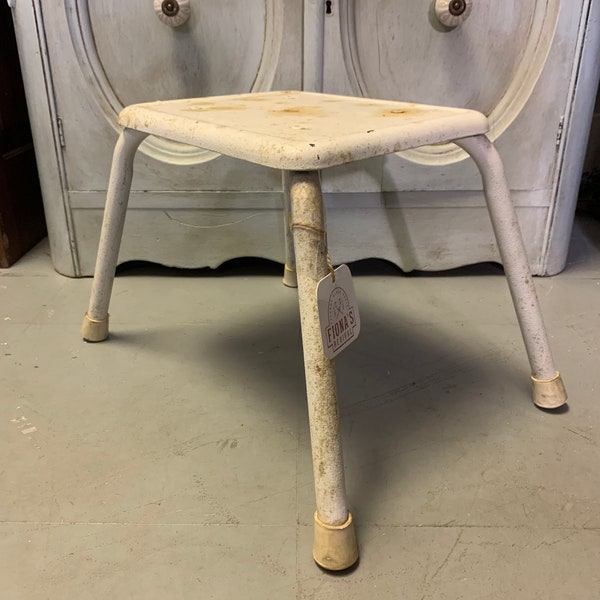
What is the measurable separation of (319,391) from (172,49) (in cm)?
69

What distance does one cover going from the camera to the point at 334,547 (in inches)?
19.0

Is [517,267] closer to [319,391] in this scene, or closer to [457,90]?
[319,391]

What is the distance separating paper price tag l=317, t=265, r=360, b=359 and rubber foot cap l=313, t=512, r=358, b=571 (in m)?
0.15

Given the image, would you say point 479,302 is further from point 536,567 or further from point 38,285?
Result: point 38,285

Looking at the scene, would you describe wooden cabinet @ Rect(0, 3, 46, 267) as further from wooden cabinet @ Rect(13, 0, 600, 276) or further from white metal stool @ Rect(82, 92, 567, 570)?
white metal stool @ Rect(82, 92, 567, 570)

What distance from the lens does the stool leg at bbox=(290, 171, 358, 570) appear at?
44cm

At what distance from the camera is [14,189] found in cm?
113

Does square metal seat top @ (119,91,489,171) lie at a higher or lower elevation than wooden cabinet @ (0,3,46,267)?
higher

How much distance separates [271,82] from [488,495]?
698 millimetres

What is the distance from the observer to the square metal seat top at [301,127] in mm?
441

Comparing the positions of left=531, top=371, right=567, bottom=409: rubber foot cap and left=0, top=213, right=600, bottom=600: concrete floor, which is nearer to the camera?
left=0, top=213, right=600, bottom=600: concrete floor

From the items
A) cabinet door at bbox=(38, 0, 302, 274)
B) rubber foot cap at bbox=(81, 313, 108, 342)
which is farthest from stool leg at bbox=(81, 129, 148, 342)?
cabinet door at bbox=(38, 0, 302, 274)

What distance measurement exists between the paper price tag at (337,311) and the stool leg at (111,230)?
0.35 m

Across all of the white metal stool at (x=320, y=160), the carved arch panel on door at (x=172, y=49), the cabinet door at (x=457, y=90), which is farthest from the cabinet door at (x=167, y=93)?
the white metal stool at (x=320, y=160)
